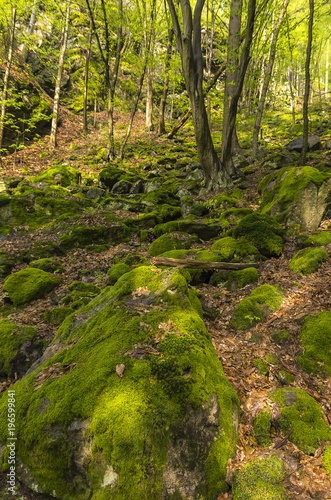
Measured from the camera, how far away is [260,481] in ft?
7.07

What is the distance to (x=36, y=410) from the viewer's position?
105 inches

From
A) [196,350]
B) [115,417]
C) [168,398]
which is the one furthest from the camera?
[196,350]

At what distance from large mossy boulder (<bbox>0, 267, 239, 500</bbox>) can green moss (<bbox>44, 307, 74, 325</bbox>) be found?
6.89 feet

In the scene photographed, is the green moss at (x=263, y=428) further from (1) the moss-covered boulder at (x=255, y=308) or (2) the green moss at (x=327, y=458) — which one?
(1) the moss-covered boulder at (x=255, y=308)

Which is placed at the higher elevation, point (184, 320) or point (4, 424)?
point (184, 320)

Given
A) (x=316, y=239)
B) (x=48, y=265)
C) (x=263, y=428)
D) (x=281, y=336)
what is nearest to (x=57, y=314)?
(x=48, y=265)

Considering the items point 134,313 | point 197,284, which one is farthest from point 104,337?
point 197,284

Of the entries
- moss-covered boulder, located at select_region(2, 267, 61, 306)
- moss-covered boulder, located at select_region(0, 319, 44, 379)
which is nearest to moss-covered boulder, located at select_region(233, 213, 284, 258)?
moss-covered boulder, located at select_region(2, 267, 61, 306)

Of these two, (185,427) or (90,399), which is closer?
(185,427)

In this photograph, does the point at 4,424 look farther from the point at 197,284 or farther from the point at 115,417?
the point at 197,284

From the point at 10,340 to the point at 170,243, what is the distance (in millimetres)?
5242

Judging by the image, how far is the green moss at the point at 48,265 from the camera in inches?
298

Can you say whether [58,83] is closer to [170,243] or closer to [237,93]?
[237,93]

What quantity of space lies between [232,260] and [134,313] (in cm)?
388
